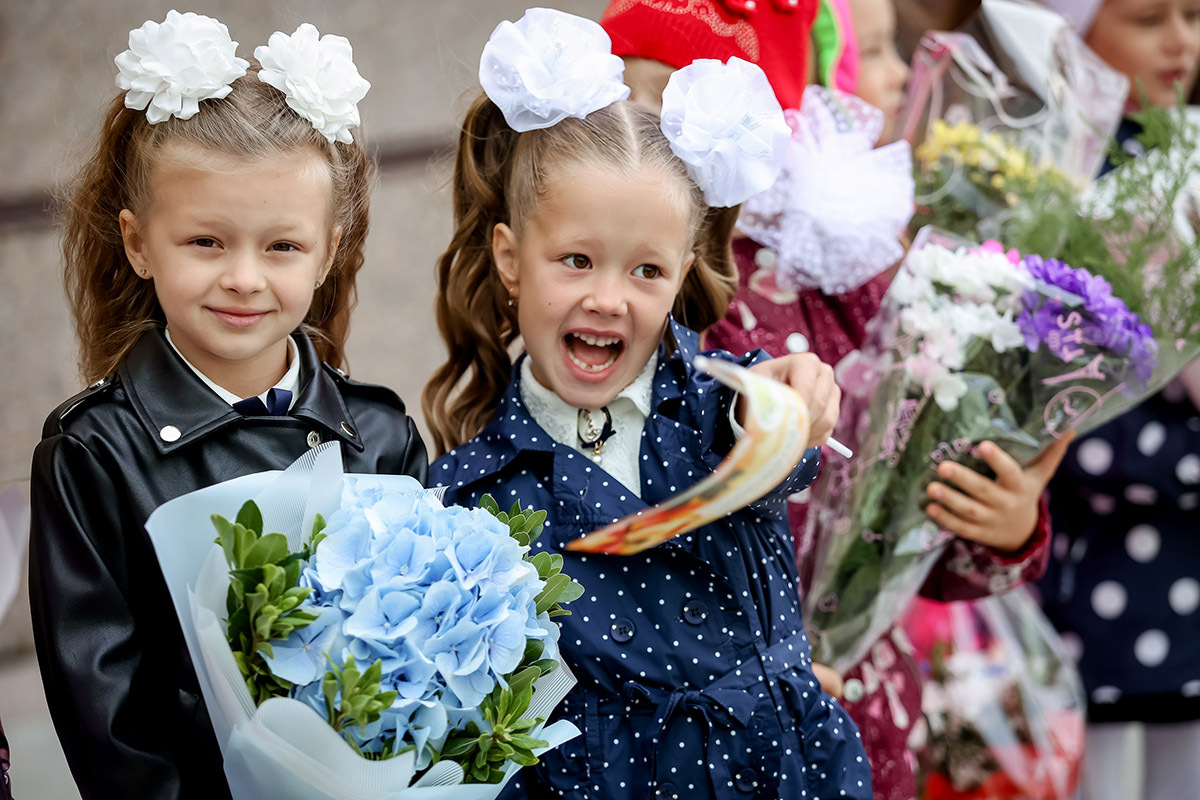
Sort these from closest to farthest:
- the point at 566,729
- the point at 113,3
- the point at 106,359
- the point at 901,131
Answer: the point at 566,729
the point at 106,359
the point at 901,131
the point at 113,3

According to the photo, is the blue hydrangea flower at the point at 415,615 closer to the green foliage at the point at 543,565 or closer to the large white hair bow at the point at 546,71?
the green foliage at the point at 543,565

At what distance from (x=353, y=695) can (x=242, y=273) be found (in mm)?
588

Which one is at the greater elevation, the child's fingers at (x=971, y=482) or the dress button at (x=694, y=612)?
the dress button at (x=694, y=612)

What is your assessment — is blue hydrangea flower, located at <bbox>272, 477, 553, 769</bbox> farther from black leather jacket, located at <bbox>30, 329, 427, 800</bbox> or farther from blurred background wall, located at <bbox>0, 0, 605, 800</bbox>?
blurred background wall, located at <bbox>0, 0, 605, 800</bbox>

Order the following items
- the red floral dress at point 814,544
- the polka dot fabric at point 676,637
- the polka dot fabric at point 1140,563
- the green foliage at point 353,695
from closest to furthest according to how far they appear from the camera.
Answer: the green foliage at point 353,695 → the polka dot fabric at point 676,637 → the red floral dress at point 814,544 → the polka dot fabric at point 1140,563

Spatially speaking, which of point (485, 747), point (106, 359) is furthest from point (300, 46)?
point (485, 747)

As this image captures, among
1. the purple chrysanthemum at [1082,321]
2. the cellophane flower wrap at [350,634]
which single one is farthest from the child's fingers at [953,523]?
the cellophane flower wrap at [350,634]

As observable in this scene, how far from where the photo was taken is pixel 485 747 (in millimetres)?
1342

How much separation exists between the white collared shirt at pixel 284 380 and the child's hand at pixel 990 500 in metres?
1.14

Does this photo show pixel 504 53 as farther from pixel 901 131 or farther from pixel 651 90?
pixel 901 131

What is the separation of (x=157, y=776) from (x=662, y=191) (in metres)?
1.04

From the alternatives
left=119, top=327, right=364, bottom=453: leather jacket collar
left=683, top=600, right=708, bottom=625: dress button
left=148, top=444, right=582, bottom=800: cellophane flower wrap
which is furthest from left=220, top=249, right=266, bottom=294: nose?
left=683, top=600, right=708, bottom=625: dress button

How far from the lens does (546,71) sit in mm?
1733

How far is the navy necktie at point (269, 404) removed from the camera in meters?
1.62
